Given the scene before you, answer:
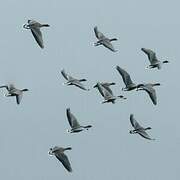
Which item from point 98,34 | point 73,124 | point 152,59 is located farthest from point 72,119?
point 152,59

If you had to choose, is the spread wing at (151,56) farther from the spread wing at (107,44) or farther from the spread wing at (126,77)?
the spread wing at (107,44)

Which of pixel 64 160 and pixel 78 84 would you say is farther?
pixel 78 84

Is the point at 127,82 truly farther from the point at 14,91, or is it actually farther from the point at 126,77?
the point at 14,91

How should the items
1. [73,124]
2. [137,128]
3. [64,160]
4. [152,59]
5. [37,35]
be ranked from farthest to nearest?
[137,128] → [152,59] → [73,124] → [64,160] → [37,35]

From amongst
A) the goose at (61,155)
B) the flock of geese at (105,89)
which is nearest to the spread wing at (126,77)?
the flock of geese at (105,89)

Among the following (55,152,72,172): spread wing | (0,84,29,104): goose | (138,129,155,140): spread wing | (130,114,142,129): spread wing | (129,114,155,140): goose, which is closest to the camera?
(55,152,72,172): spread wing

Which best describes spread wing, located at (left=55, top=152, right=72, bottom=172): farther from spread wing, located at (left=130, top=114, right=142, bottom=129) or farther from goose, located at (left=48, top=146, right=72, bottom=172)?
spread wing, located at (left=130, top=114, right=142, bottom=129)

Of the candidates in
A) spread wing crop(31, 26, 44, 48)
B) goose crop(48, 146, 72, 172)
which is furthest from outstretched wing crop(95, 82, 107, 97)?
spread wing crop(31, 26, 44, 48)

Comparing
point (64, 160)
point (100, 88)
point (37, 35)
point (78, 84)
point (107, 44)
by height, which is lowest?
point (64, 160)

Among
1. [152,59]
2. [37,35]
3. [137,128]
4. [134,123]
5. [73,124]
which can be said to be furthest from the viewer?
[134,123]

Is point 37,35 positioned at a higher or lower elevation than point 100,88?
higher

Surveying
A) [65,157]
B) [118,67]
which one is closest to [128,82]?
[118,67]

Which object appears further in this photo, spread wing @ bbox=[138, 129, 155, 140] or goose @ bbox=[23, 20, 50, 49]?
spread wing @ bbox=[138, 129, 155, 140]

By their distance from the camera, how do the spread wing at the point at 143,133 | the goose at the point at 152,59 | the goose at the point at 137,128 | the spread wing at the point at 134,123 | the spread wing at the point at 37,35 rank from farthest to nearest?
the spread wing at the point at 134,123, the goose at the point at 137,128, the spread wing at the point at 143,133, the goose at the point at 152,59, the spread wing at the point at 37,35
